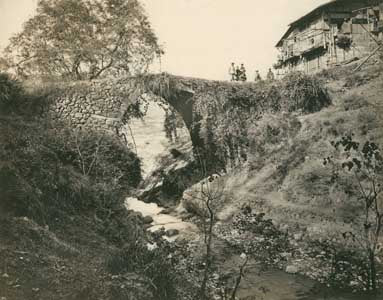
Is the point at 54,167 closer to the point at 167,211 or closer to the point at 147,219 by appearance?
the point at 147,219

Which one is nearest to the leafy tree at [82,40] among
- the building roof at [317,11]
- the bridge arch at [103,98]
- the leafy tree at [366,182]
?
the bridge arch at [103,98]

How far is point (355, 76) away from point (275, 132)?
494 cm

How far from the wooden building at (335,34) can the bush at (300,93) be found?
234 inches

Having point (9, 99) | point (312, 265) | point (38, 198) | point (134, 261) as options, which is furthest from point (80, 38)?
point (312, 265)

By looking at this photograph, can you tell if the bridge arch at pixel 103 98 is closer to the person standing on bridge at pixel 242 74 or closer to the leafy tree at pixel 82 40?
the leafy tree at pixel 82 40

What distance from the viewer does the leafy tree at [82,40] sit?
14906 millimetres

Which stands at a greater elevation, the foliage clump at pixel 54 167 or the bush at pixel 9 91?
the bush at pixel 9 91

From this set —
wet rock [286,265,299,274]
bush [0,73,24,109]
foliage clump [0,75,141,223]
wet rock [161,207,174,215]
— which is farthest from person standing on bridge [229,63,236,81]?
wet rock [286,265,299,274]

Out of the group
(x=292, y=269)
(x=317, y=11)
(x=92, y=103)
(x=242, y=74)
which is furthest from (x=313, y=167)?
(x=317, y=11)

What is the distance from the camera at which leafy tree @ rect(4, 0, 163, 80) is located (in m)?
14.9

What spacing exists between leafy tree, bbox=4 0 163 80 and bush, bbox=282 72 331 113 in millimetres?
5951

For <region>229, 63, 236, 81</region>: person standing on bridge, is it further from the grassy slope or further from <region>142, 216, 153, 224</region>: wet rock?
<region>142, 216, 153, 224</region>: wet rock

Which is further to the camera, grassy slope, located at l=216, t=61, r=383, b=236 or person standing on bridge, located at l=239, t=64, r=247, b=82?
person standing on bridge, located at l=239, t=64, r=247, b=82

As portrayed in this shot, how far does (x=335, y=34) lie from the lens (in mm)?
26672
